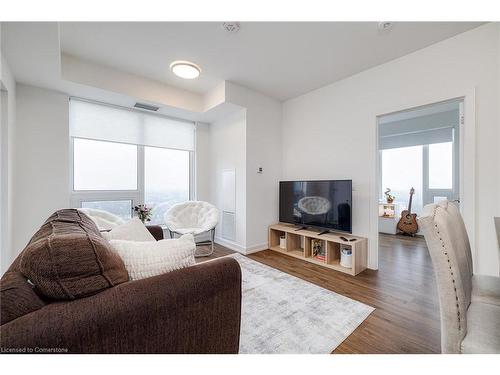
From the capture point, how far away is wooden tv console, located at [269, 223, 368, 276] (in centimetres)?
258

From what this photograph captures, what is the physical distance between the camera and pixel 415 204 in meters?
4.61

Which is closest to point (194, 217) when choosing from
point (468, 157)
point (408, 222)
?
point (468, 157)

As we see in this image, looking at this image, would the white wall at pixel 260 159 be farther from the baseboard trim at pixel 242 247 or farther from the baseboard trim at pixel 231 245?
the baseboard trim at pixel 231 245

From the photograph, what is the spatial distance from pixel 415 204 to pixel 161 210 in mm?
5409

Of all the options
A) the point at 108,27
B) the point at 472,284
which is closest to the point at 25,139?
the point at 108,27

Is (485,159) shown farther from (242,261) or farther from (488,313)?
(242,261)

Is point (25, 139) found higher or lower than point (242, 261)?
higher

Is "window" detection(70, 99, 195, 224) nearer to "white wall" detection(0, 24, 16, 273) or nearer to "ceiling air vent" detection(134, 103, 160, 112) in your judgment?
"ceiling air vent" detection(134, 103, 160, 112)

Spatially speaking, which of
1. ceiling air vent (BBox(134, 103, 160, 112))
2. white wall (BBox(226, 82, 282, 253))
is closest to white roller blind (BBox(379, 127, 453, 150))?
white wall (BBox(226, 82, 282, 253))

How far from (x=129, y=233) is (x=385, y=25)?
3.00 meters

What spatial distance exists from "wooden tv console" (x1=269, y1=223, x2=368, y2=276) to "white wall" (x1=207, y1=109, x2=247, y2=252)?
59 centimetres

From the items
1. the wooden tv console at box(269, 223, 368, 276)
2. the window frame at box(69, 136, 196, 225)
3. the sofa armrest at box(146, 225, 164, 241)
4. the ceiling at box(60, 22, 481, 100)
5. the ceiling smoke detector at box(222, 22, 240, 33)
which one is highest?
the ceiling at box(60, 22, 481, 100)

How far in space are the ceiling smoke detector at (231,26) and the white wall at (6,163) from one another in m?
2.20
